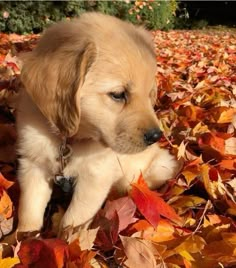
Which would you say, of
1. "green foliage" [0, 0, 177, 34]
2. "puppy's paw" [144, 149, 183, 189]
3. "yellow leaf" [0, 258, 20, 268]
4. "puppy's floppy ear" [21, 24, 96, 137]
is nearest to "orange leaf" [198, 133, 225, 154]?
"puppy's paw" [144, 149, 183, 189]

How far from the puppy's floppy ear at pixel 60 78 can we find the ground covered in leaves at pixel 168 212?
1.43ft

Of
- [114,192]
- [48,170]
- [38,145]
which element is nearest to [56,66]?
[38,145]

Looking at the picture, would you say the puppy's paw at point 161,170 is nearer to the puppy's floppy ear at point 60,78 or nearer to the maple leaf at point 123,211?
the maple leaf at point 123,211

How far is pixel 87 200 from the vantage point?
2119 mm

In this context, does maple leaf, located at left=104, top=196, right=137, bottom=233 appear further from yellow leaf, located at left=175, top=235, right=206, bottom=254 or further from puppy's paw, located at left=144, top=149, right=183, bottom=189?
puppy's paw, located at left=144, top=149, right=183, bottom=189

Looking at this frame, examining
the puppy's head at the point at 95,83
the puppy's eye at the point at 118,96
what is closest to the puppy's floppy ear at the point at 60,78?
the puppy's head at the point at 95,83

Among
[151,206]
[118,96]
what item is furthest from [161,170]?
[118,96]

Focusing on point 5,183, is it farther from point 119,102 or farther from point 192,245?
point 192,245

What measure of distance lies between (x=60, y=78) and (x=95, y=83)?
0.55ft

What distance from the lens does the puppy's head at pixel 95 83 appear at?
192 cm

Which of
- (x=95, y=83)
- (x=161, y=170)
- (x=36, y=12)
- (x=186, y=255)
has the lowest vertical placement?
(x=36, y=12)

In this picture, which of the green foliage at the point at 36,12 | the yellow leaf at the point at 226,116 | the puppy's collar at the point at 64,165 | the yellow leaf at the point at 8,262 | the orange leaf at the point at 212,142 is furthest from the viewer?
the green foliage at the point at 36,12

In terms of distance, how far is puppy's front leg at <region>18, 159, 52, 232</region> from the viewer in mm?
2104

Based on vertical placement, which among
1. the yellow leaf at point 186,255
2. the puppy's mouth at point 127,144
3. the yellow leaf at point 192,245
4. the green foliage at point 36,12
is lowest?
the green foliage at point 36,12
